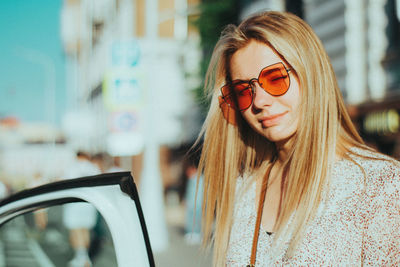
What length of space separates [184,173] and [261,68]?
1971 cm

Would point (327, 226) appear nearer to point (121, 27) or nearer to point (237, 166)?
point (237, 166)

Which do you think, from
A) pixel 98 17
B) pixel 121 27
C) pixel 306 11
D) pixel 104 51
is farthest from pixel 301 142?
pixel 98 17

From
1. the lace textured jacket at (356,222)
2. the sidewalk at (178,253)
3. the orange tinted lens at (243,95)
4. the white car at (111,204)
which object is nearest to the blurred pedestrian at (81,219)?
the sidewalk at (178,253)

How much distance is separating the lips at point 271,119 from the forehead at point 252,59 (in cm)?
16

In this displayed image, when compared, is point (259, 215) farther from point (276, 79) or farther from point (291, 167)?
point (276, 79)

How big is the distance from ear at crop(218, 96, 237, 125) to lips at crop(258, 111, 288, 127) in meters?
0.27

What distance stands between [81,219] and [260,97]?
19.7 ft

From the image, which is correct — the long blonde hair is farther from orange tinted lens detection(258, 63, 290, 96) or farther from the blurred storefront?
the blurred storefront

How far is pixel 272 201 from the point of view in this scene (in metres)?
1.64

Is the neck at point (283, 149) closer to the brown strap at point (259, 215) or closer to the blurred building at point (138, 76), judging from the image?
the brown strap at point (259, 215)

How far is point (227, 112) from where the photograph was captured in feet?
6.08

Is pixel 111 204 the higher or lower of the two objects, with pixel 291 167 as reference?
lower

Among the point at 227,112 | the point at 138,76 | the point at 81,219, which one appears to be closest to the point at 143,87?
the point at 138,76

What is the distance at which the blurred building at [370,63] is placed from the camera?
855 centimetres
